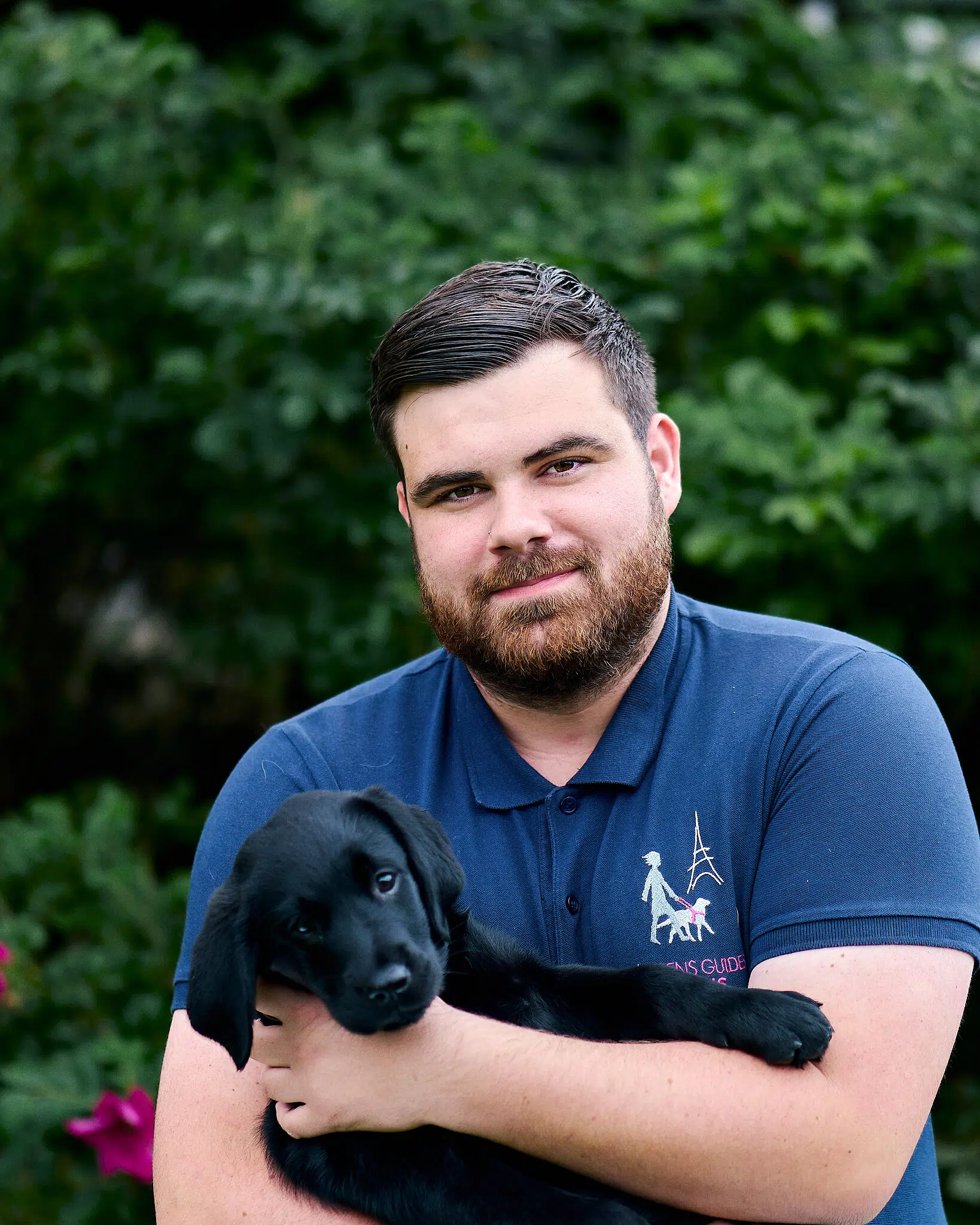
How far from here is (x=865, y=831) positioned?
187 centimetres

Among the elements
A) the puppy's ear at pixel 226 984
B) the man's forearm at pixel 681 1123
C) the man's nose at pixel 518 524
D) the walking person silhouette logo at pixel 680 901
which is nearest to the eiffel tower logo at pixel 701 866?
the walking person silhouette logo at pixel 680 901

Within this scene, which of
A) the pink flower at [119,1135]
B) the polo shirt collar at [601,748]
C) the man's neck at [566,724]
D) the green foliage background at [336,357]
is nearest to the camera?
the polo shirt collar at [601,748]

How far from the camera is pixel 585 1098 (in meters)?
1.74

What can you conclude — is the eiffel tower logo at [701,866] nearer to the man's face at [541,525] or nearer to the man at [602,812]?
the man at [602,812]

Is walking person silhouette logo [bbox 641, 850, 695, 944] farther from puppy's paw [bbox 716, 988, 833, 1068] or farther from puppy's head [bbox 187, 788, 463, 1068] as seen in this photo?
puppy's head [bbox 187, 788, 463, 1068]

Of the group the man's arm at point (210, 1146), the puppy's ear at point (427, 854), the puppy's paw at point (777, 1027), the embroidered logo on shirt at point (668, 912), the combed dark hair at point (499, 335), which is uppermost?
the combed dark hair at point (499, 335)

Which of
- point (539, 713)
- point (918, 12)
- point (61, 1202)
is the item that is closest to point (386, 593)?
point (539, 713)

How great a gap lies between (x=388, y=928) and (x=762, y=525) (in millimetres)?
1839

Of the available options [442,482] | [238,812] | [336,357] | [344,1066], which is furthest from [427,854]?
[336,357]

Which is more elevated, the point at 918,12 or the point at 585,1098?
the point at 918,12

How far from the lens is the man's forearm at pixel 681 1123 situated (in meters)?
1.72

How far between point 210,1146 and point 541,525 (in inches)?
42.6

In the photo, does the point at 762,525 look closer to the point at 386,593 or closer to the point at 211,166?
the point at 386,593

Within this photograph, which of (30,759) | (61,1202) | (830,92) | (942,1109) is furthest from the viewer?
(30,759)
